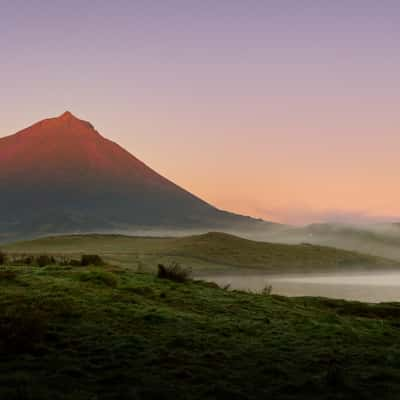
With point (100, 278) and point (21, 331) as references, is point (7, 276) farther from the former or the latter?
point (21, 331)

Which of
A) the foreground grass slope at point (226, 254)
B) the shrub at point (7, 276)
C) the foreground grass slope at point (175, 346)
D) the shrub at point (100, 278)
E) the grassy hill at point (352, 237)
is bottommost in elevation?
the foreground grass slope at point (175, 346)

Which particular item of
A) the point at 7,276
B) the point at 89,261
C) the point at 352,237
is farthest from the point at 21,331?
the point at 352,237

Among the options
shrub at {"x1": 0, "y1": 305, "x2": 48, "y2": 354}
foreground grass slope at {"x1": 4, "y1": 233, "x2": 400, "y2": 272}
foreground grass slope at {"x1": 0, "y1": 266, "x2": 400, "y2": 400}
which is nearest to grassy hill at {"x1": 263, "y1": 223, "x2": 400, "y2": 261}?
foreground grass slope at {"x1": 4, "y1": 233, "x2": 400, "y2": 272}

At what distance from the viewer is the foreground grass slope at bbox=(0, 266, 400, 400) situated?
7762 millimetres

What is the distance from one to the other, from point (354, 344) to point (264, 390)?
3.58 meters

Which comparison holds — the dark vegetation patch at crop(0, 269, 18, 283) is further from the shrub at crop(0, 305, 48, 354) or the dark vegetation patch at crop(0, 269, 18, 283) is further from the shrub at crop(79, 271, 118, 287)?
the shrub at crop(0, 305, 48, 354)

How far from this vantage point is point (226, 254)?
79062 mm

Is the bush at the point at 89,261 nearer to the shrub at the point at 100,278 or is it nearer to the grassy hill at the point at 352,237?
the shrub at the point at 100,278

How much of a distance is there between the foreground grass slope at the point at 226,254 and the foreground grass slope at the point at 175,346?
48.0m

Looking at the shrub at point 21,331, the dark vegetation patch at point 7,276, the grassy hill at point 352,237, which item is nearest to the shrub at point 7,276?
the dark vegetation patch at point 7,276

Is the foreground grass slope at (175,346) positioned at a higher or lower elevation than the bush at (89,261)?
lower

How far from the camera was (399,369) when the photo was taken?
902 centimetres

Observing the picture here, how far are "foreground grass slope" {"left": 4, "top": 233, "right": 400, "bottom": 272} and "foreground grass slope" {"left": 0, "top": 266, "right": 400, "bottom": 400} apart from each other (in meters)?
48.0

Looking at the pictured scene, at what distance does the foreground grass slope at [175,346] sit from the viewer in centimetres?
776
